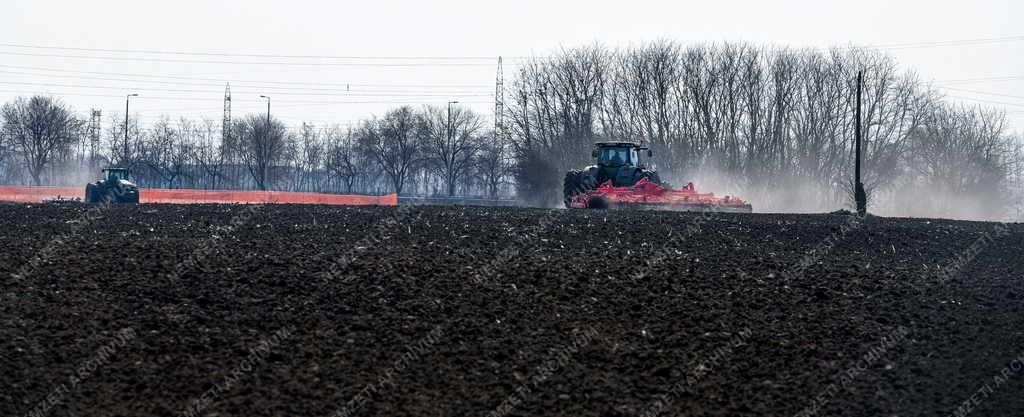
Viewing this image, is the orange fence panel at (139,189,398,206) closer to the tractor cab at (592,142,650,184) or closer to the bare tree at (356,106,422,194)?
the tractor cab at (592,142,650,184)

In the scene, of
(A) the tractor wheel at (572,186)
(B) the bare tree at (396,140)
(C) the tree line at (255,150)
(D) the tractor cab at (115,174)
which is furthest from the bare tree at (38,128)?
(A) the tractor wheel at (572,186)

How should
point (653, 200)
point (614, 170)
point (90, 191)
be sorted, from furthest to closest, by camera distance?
point (90, 191) → point (614, 170) → point (653, 200)

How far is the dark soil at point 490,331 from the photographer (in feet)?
26.7

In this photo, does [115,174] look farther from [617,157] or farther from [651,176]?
[651,176]

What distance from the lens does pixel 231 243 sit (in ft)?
46.7

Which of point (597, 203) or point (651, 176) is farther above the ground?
Result: point (651, 176)

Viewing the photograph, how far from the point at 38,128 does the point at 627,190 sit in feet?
230

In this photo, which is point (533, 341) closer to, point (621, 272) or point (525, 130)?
point (621, 272)

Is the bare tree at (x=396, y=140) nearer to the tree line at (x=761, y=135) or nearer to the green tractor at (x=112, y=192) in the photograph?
the tree line at (x=761, y=135)

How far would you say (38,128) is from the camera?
274ft

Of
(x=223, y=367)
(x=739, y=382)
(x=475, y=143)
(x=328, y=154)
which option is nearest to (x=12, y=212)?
(x=223, y=367)

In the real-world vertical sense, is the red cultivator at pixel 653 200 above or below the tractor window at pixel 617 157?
below

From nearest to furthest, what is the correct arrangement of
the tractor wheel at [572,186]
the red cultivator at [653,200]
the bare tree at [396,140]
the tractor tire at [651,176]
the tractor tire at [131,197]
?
the red cultivator at [653,200]
the tractor tire at [651,176]
the tractor wheel at [572,186]
the tractor tire at [131,197]
the bare tree at [396,140]

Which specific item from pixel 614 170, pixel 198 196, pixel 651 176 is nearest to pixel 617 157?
pixel 614 170
